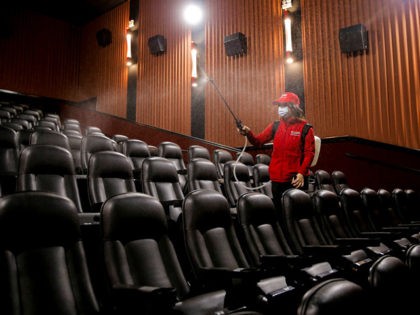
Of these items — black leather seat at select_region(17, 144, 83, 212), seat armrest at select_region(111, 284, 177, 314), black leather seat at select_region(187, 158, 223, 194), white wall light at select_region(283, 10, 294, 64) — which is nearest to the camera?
seat armrest at select_region(111, 284, 177, 314)

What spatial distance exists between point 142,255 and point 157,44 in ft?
13.7

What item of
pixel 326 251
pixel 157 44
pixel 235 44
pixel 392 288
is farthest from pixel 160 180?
pixel 157 44

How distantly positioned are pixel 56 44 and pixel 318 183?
16.9 feet

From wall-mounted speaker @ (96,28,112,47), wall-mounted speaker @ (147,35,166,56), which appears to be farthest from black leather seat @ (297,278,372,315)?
wall-mounted speaker @ (96,28,112,47)

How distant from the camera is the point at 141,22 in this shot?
511cm

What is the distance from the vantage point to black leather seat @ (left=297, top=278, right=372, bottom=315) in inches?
19.0

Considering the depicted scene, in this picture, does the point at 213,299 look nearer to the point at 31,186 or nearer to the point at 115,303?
the point at 115,303

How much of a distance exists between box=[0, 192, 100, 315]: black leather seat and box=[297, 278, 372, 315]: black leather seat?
0.47 m

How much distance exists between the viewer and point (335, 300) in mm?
504

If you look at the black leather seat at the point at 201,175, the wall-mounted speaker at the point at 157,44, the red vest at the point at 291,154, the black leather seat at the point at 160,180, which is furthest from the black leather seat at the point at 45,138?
the wall-mounted speaker at the point at 157,44

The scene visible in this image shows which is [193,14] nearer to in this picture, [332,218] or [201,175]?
[201,175]

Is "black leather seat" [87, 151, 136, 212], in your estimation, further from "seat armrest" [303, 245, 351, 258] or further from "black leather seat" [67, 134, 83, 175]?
"seat armrest" [303, 245, 351, 258]

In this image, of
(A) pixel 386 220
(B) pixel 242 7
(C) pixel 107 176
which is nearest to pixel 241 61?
(B) pixel 242 7

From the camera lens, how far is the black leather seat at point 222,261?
2.68ft
